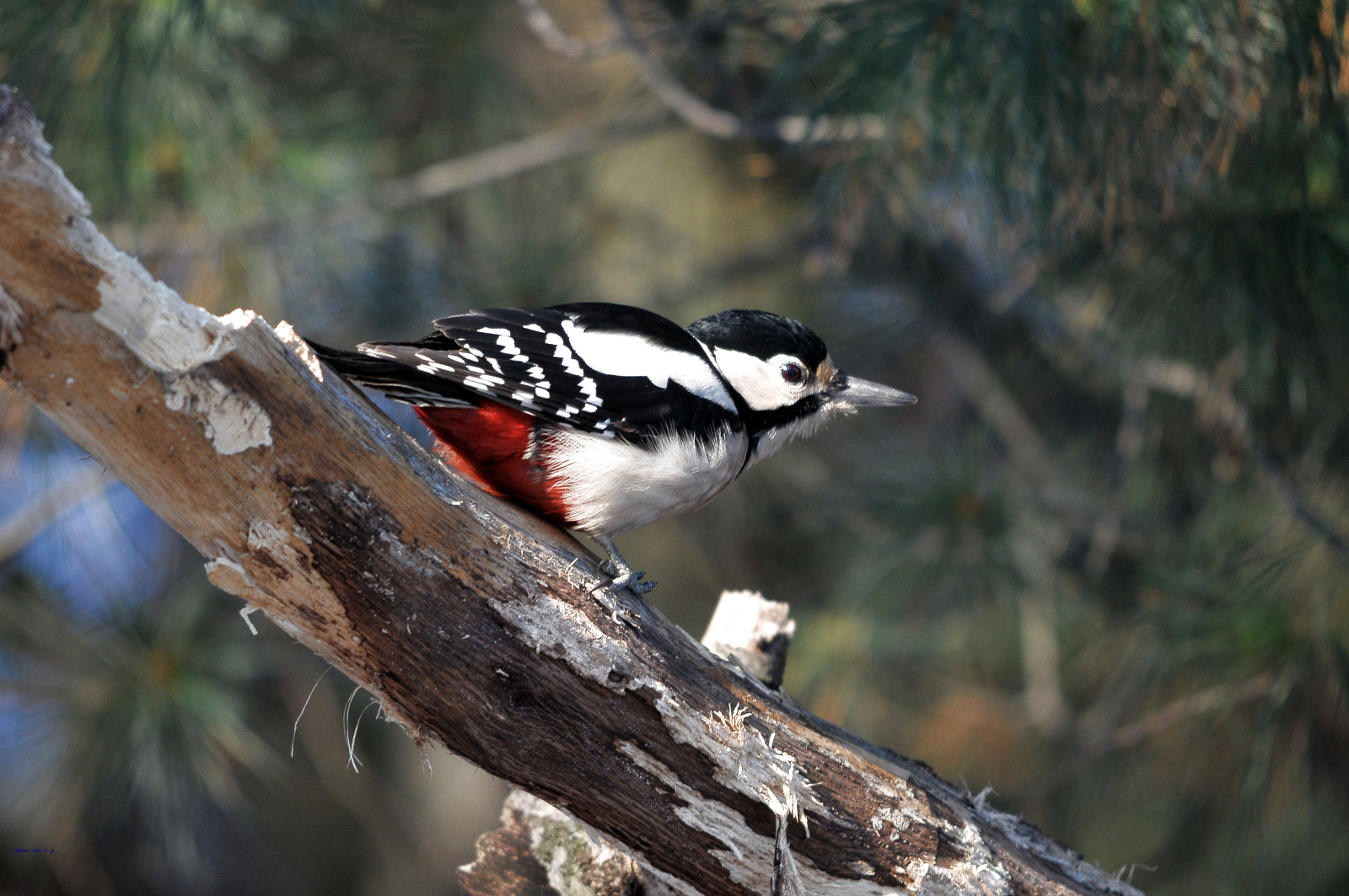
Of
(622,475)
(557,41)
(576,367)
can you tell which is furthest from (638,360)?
(557,41)

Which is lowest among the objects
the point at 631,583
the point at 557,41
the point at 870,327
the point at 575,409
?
the point at 870,327

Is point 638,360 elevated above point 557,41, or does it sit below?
below

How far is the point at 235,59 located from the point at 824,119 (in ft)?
6.60

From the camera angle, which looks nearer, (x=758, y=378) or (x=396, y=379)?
(x=396, y=379)

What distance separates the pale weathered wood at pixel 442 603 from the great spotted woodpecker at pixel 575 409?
12cm

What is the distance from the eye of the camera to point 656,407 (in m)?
1.88

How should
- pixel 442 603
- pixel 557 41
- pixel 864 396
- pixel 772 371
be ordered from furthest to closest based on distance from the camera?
pixel 557 41, pixel 864 396, pixel 772 371, pixel 442 603

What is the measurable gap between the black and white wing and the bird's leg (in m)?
0.21

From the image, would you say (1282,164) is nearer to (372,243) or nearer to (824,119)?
(824,119)

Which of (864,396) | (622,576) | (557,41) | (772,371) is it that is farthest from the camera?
(557,41)

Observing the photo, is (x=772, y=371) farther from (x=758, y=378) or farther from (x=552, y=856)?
(x=552, y=856)

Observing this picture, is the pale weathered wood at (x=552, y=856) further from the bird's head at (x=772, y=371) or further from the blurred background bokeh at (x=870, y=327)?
the blurred background bokeh at (x=870, y=327)

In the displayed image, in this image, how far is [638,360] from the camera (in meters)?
1.92

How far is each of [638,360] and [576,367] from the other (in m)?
0.13
